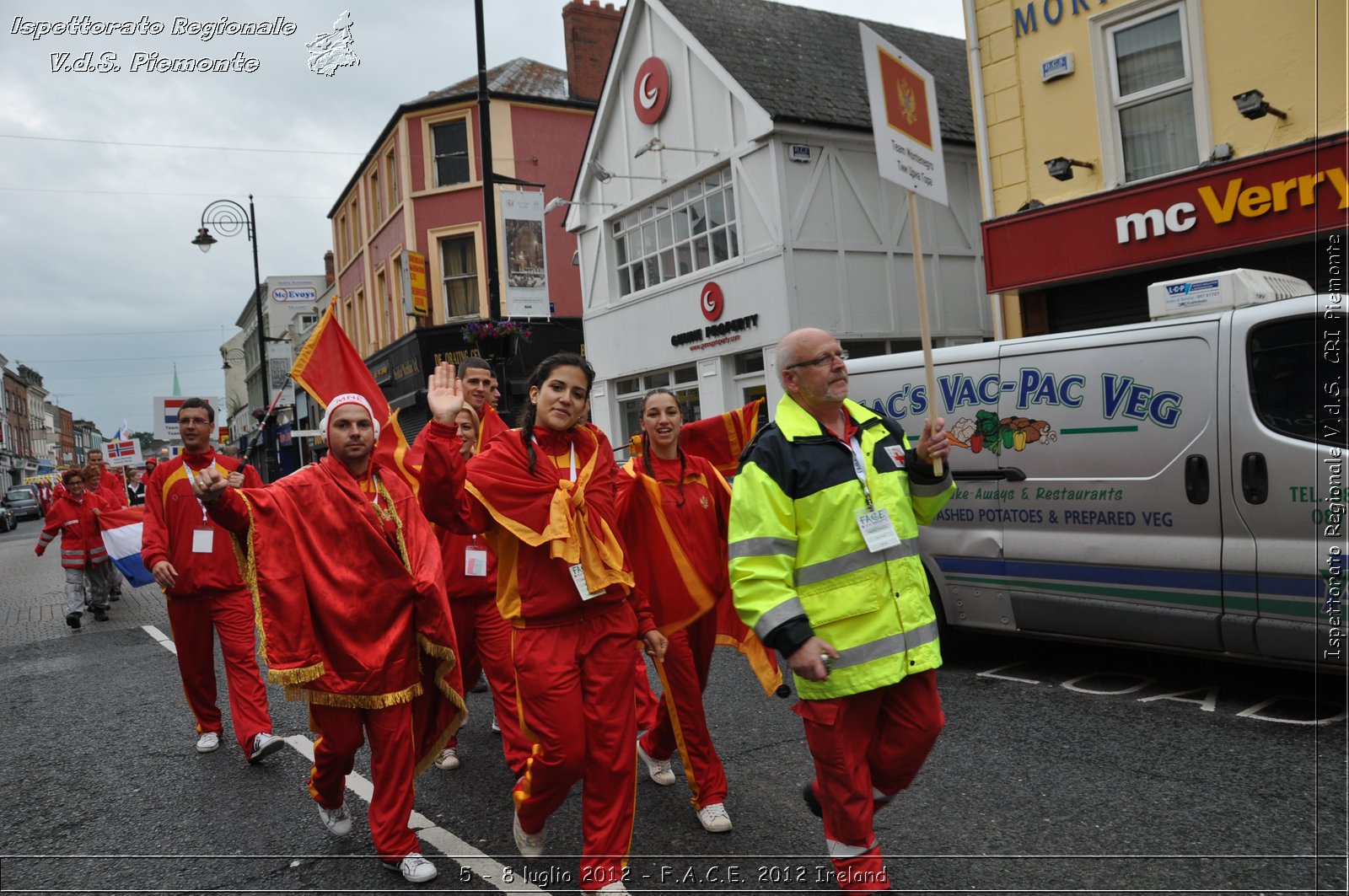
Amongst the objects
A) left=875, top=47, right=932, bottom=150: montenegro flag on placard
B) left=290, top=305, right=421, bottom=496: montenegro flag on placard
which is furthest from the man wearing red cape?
left=875, top=47, right=932, bottom=150: montenegro flag on placard

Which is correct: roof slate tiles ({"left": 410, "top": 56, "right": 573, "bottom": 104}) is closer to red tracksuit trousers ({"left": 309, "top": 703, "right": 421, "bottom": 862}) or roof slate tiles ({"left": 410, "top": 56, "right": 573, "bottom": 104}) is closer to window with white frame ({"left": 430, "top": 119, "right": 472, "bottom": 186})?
window with white frame ({"left": 430, "top": 119, "right": 472, "bottom": 186})

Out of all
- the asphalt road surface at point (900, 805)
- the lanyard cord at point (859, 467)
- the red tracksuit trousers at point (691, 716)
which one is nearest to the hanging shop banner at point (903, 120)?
the lanyard cord at point (859, 467)

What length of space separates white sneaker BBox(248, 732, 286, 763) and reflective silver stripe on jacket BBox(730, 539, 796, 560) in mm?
3690

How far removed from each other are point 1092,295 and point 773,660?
913 centimetres

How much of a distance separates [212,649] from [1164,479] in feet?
18.8

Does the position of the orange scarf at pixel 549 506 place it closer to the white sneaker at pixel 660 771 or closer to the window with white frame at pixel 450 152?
the white sneaker at pixel 660 771

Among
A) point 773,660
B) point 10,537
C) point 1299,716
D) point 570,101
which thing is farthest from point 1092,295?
point 10,537

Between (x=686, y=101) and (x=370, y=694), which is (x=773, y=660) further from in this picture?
(x=686, y=101)

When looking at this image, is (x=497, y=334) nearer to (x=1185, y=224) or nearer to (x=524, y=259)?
(x=524, y=259)

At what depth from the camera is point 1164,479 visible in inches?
219

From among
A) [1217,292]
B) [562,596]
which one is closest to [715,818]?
[562,596]

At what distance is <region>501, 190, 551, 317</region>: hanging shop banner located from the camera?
15.3m

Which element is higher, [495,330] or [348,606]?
[495,330]

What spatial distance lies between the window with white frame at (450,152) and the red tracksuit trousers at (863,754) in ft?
80.6
